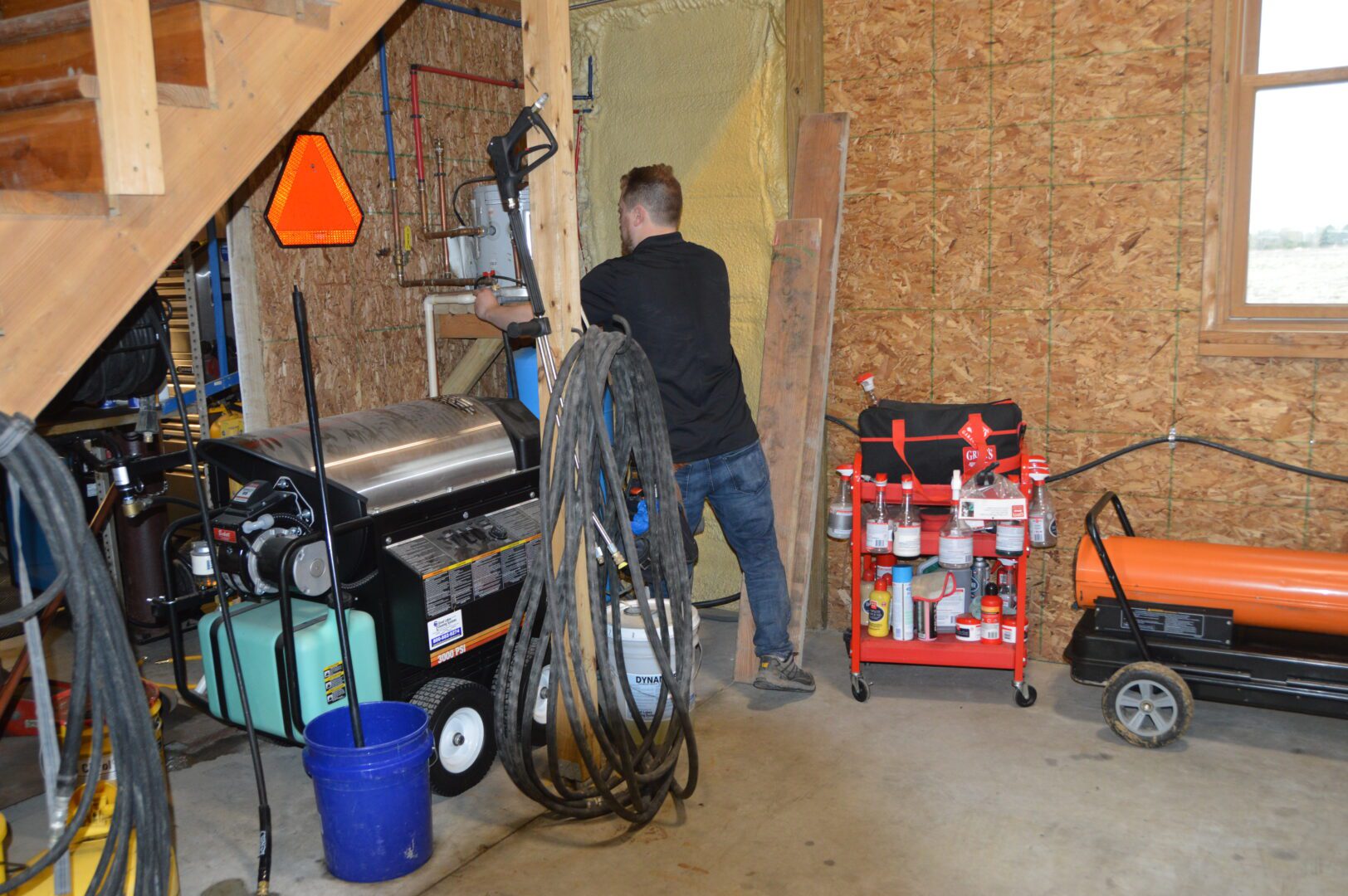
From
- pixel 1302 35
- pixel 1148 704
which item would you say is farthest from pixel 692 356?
pixel 1302 35

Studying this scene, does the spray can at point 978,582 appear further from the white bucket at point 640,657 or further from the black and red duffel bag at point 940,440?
the white bucket at point 640,657

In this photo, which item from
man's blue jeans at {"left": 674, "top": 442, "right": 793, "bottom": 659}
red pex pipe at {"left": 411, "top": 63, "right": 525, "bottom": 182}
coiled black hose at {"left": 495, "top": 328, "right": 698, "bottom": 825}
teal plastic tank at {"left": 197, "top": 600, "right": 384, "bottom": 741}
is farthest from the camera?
red pex pipe at {"left": 411, "top": 63, "right": 525, "bottom": 182}

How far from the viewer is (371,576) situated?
3227 millimetres

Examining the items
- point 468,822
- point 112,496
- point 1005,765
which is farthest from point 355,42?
point 1005,765

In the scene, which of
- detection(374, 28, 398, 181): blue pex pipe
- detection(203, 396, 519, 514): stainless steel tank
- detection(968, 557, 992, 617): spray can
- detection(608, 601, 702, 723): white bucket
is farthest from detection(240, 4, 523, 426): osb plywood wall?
detection(968, 557, 992, 617): spray can

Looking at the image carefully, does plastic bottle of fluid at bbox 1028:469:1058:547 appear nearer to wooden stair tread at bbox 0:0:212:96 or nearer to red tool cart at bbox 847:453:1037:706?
red tool cart at bbox 847:453:1037:706

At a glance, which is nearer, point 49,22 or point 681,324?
point 49,22

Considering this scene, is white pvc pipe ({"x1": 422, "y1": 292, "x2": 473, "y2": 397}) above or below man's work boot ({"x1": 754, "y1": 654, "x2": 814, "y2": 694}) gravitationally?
above

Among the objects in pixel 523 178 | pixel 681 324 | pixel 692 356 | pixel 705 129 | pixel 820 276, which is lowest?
pixel 692 356

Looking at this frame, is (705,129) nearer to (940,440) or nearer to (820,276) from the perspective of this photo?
(820,276)

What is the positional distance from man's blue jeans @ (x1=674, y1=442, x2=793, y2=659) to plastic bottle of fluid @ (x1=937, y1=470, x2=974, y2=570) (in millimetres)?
614

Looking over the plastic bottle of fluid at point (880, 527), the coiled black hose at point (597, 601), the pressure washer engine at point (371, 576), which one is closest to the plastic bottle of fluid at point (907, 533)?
the plastic bottle of fluid at point (880, 527)

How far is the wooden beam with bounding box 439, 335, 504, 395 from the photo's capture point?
5074mm

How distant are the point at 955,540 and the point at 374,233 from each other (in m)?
2.76
